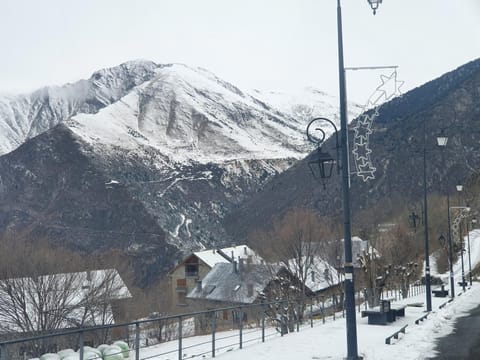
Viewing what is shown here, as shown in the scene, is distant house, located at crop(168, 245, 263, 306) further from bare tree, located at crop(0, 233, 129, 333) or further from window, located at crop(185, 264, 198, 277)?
bare tree, located at crop(0, 233, 129, 333)

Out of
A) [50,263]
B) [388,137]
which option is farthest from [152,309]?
[388,137]

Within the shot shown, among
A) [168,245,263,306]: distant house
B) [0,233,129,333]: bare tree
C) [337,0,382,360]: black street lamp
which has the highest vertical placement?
[337,0,382,360]: black street lamp

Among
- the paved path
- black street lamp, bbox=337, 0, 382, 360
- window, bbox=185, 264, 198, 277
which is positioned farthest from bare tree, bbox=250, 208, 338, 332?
window, bbox=185, 264, 198, 277

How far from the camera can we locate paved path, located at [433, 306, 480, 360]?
539 inches

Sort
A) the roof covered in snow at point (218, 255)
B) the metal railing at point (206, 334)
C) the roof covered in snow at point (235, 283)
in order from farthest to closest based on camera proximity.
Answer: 1. the roof covered in snow at point (218, 255)
2. the roof covered in snow at point (235, 283)
3. the metal railing at point (206, 334)

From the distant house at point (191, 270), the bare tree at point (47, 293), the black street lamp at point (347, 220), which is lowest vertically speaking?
the distant house at point (191, 270)

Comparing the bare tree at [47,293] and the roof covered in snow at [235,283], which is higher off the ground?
the bare tree at [47,293]

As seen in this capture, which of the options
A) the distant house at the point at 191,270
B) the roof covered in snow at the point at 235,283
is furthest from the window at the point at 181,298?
the roof covered in snow at the point at 235,283

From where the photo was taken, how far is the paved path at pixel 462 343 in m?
13.7

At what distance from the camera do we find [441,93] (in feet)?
396

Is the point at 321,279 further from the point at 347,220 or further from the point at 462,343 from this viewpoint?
the point at 347,220

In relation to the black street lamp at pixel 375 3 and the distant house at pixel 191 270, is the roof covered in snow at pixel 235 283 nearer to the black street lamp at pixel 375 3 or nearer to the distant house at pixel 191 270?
the distant house at pixel 191 270

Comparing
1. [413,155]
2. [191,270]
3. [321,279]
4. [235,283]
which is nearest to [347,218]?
[321,279]

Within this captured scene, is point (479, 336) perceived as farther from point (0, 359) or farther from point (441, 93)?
point (441, 93)
